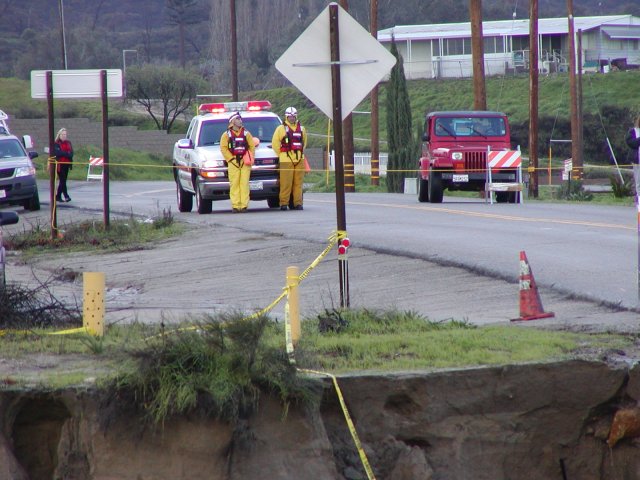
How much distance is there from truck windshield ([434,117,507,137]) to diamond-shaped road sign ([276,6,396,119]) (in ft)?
53.2

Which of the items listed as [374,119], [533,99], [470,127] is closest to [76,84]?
[470,127]

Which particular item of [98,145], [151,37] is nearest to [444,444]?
[98,145]

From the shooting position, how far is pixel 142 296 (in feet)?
39.8

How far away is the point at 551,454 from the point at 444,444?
775 millimetres

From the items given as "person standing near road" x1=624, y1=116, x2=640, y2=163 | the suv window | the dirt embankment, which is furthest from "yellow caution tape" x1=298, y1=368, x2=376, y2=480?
the suv window

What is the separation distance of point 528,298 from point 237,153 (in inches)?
433

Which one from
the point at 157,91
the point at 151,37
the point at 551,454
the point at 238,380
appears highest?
the point at 151,37

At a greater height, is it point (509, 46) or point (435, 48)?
point (435, 48)

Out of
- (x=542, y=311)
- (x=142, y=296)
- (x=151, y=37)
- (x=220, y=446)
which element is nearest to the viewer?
(x=220, y=446)

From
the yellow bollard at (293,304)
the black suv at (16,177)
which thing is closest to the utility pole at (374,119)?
the black suv at (16,177)

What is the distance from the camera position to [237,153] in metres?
19.5

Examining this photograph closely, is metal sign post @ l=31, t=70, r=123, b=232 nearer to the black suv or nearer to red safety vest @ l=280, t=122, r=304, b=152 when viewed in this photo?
red safety vest @ l=280, t=122, r=304, b=152

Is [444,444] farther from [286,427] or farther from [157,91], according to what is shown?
[157,91]

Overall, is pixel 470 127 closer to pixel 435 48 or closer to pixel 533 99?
pixel 533 99
